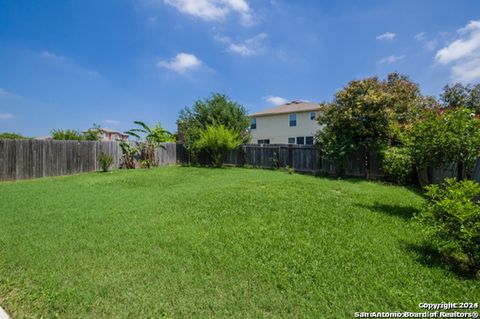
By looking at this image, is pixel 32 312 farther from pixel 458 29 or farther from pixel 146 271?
pixel 458 29

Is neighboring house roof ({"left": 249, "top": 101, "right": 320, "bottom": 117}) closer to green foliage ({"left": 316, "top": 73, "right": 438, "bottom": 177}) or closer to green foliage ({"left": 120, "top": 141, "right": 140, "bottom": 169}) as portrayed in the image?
green foliage ({"left": 316, "top": 73, "right": 438, "bottom": 177})

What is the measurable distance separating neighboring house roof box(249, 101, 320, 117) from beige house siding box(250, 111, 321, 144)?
1.23 feet

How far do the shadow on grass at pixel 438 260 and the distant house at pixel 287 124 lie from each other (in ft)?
68.1

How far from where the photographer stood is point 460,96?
16453mm

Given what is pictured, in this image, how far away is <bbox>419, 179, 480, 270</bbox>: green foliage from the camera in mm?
2984

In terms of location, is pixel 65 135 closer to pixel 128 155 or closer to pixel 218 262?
pixel 128 155

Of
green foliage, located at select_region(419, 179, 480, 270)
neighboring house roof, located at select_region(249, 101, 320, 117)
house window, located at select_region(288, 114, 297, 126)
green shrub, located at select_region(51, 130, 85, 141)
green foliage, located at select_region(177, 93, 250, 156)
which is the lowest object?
green foliage, located at select_region(419, 179, 480, 270)

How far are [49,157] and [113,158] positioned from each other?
10.5 feet

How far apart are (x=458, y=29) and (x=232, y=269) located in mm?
11797

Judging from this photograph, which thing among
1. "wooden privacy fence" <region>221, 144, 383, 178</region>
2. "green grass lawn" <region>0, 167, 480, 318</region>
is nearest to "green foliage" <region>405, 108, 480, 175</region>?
"green grass lawn" <region>0, 167, 480, 318</region>

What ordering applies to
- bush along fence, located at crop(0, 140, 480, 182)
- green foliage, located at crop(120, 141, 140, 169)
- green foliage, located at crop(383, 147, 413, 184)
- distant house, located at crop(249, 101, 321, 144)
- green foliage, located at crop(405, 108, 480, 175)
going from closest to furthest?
green foliage, located at crop(405, 108, 480, 175), green foliage, located at crop(383, 147, 413, 184), bush along fence, located at crop(0, 140, 480, 182), green foliage, located at crop(120, 141, 140, 169), distant house, located at crop(249, 101, 321, 144)

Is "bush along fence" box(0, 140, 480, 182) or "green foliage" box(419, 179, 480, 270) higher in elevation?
"bush along fence" box(0, 140, 480, 182)

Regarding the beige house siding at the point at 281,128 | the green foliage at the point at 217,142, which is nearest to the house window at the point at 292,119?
the beige house siding at the point at 281,128

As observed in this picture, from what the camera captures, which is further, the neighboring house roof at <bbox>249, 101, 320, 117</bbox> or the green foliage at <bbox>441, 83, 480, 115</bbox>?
the neighboring house roof at <bbox>249, 101, 320, 117</bbox>
